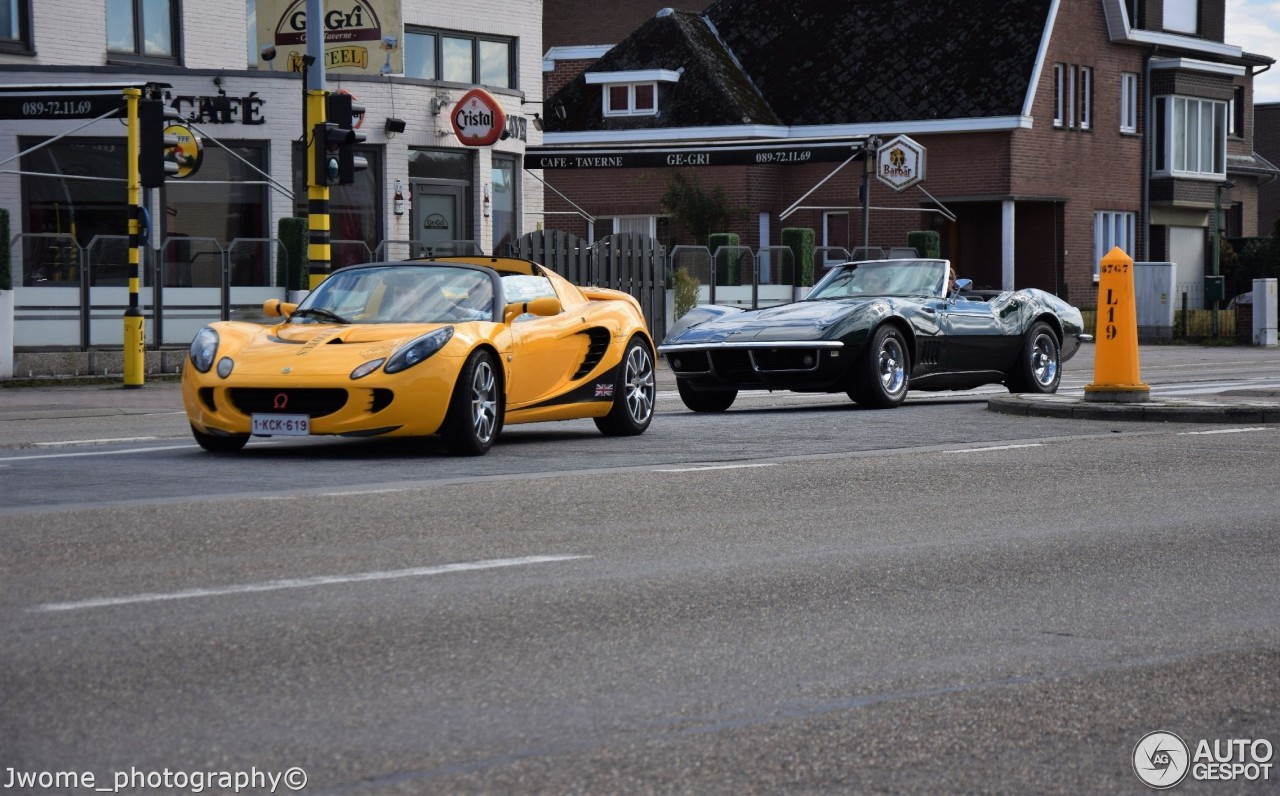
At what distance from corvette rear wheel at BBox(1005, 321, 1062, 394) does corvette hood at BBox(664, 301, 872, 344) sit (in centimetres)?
277

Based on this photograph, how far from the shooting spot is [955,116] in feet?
148

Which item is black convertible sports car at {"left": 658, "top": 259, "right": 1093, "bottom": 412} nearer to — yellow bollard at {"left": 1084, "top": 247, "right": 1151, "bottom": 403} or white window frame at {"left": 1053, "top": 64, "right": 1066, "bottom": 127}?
yellow bollard at {"left": 1084, "top": 247, "right": 1151, "bottom": 403}

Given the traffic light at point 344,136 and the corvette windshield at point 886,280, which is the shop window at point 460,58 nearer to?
the traffic light at point 344,136

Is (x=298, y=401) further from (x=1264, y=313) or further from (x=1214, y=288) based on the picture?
(x=1214, y=288)

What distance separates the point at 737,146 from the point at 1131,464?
92.4 feet

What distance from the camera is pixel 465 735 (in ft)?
15.2

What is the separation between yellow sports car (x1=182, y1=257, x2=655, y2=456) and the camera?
11.2 metres

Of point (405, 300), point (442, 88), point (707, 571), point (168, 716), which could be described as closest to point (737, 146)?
point (442, 88)

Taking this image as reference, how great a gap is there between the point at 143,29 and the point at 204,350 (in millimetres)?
19807

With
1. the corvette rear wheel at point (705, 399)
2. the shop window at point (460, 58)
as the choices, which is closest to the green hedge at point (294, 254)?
the shop window at point (460, 58)

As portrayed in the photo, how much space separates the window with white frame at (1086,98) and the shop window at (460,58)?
18721mm

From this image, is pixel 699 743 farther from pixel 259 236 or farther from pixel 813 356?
pixel 259 236

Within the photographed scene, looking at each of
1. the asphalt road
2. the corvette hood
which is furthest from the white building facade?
the asphalt road

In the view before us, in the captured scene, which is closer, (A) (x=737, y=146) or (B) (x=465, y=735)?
(B) (x=465, y=735)
